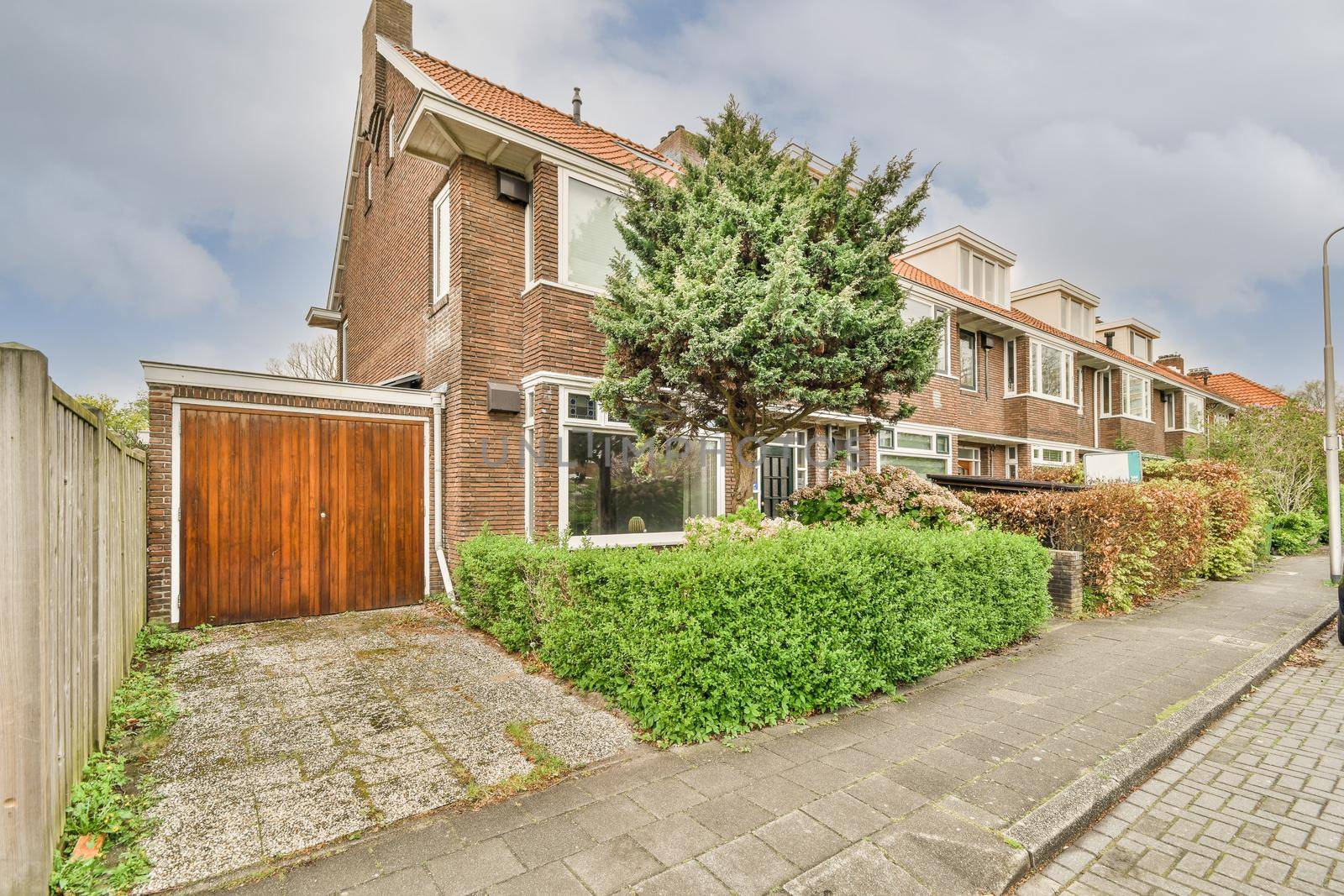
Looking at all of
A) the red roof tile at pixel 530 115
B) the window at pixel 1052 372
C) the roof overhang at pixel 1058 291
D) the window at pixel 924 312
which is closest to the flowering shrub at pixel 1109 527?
the window at pixel 924 312

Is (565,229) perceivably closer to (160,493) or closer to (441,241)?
(441,241)

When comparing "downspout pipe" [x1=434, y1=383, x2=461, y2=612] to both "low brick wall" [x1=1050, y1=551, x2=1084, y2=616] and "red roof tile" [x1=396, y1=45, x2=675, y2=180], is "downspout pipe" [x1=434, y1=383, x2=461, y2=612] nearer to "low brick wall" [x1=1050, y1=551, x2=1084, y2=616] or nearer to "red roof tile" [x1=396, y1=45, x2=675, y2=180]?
"red roof tile" [x1=396, y1=45, x2=675, y2=180]

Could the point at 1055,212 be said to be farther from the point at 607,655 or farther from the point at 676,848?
the point at 676,848

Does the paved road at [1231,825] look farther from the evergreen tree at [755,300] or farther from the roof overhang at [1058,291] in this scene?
the roof overhang at [1058,291]

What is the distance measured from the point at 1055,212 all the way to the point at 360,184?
1748 centimetres

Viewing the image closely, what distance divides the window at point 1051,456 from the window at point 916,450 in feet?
13.3

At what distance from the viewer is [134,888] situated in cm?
241

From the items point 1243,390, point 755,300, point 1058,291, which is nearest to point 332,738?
point 755,300

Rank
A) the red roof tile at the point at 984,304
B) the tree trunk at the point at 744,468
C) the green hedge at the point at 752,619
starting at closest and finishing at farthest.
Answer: the green hedge at the point at 752,619 → the tree trunk at the point at 744,468 → the red roof tile at the point at 984,304

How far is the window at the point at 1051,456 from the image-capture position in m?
17.2

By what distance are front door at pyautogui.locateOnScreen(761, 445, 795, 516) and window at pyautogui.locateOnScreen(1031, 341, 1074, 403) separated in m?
9.74

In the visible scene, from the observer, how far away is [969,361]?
16156mm

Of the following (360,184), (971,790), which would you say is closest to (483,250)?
(360,184)

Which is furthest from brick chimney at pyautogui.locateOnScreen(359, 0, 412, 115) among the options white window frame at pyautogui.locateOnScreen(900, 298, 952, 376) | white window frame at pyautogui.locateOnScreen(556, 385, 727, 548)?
white window frame at pyautogui.locateOnScreen(900, 298, 952, 376)
